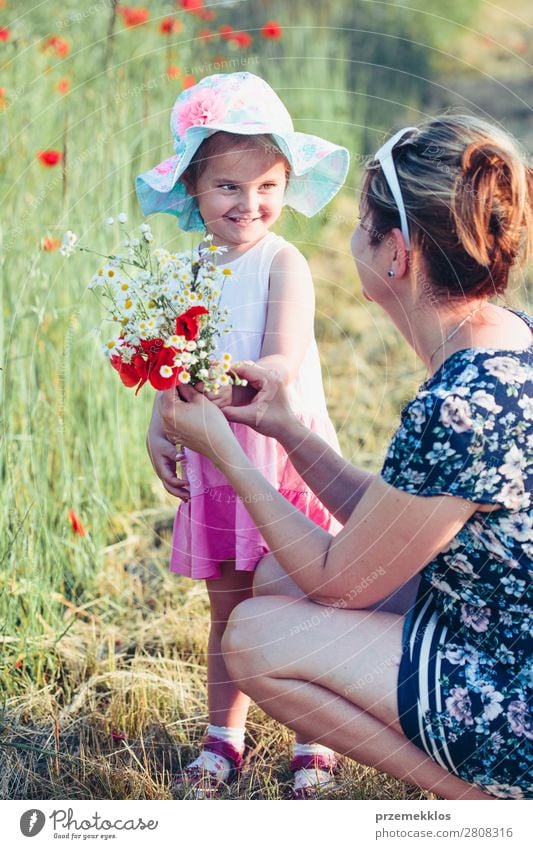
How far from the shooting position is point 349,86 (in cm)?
648

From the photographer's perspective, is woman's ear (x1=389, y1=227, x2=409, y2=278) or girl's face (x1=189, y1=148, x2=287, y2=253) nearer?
woman's ear (x1=389, y1=227, x2=409, y2=278)

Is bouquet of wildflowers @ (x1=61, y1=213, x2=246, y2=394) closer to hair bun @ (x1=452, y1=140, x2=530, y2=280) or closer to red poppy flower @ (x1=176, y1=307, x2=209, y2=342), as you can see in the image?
red poppy flower @ (x1=176, y1=307, x2=209, y2=342)

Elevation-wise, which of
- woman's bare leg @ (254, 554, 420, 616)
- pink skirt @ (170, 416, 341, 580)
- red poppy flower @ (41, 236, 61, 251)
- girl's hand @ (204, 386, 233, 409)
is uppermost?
red poppy flower @ (41, 236, 61, 251)

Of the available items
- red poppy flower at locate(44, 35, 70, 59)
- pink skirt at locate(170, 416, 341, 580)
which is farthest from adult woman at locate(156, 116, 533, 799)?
red poppy flower at locate(44, 35, 70, 59)

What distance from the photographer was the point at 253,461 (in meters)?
2.09

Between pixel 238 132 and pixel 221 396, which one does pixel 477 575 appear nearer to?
pixel 221 396

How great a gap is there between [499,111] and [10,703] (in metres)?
6.15

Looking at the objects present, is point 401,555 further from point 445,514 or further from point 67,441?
point 67,441

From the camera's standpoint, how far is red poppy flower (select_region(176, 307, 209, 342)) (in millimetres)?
1724

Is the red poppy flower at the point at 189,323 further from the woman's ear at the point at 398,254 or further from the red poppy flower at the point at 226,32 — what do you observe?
the red poppy flower at the point at 226,32

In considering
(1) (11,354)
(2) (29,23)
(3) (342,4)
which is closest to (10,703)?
(1) (11,354)

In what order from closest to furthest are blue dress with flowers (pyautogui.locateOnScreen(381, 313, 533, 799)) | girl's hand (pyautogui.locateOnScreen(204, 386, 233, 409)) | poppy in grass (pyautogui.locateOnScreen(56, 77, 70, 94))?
blue dress with flowers (pyautogui.locateOnScreen(381, 313, 533, 799))
girl's hand (pyautogui.locateOnScreen(204, 386, 233, 409))
poppy in grass (pyautogui.locateOnScreen(56, 77, 70, 94))

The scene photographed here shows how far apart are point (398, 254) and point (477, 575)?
0.57 metres

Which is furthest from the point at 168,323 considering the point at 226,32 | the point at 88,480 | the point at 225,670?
the point at 226,32
